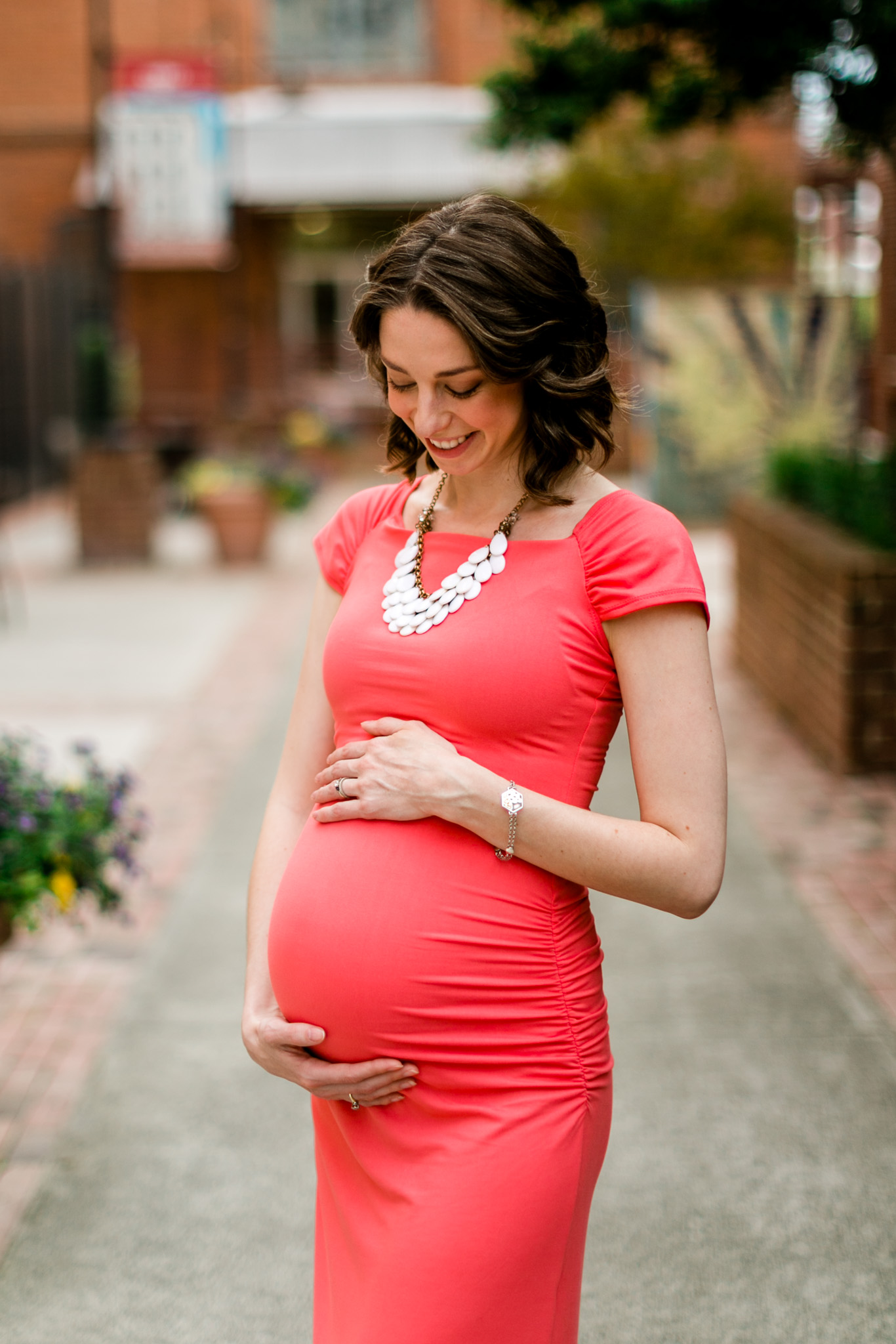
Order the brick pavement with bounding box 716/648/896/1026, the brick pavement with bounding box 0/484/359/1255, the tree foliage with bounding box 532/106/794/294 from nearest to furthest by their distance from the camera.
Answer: the brick pavement with bounding box 0/484/359/1255 < the brick pavement with bounding box 716/648/896/1026 < the tree foliage with bounding box 532/106/794/294

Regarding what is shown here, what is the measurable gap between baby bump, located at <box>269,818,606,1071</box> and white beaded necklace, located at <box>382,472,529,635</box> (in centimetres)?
25

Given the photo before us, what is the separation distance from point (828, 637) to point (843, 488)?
4.87ft

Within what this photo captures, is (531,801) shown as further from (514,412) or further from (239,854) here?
(239,854)

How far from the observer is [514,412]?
174cm

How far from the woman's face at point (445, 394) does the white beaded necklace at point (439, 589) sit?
0.10 m

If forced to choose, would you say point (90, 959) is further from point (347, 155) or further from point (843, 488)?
point (347, 155)

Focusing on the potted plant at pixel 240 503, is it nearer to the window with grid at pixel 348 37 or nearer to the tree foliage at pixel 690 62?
the tree foliage at pixel 690 62

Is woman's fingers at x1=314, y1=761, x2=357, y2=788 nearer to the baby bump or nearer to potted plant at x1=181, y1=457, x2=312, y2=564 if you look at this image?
the baby bump

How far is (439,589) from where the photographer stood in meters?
1.78

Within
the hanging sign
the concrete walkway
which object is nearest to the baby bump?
the concrete walkway

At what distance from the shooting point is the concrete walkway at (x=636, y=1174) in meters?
2.65

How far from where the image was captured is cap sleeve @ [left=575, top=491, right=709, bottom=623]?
5.36 ft

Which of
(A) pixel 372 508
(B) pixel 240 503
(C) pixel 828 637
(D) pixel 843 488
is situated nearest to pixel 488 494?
(A) pixel 372 508

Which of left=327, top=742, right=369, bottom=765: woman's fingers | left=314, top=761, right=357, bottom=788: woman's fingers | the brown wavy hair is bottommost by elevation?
left=314, top=761, right=357, bottom=788: woman's fingers
